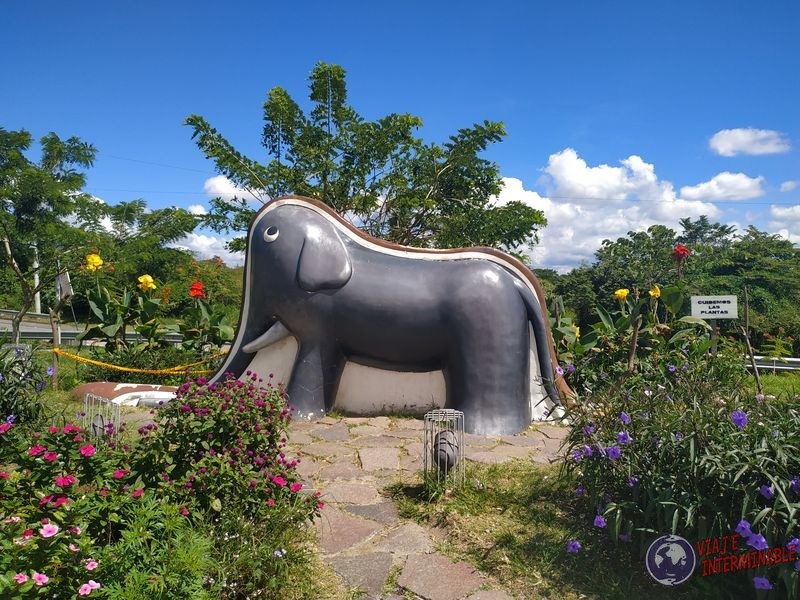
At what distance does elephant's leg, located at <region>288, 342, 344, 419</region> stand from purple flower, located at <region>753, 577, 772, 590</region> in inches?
143

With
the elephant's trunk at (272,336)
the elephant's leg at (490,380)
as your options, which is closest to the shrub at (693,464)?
the elephant's leg at (490,380)

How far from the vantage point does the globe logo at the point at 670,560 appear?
2303mm

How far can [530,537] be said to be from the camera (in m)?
2.81

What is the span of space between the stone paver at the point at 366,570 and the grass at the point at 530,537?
0.34 meters

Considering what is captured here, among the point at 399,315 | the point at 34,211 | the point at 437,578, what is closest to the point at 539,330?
the point at 399,315

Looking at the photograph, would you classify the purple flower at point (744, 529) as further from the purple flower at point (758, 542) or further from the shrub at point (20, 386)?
the shrub at point (20, 386)

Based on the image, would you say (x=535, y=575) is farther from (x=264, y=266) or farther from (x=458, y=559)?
(x=264, y=266)

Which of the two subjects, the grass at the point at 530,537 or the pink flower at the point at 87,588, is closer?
the pink flower at the point at 87,588

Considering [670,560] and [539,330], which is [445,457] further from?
[539,330]

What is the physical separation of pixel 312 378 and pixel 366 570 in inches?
104

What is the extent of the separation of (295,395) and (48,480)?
2894mm

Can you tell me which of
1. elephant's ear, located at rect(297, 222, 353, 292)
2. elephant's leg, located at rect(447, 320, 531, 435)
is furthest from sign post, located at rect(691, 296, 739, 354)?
elephant's ear, located at rect(297, 222, 353, 292)

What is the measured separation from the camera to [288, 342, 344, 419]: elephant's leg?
498 cm

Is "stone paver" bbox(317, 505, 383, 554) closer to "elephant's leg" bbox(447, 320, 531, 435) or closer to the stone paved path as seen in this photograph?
the stone paved path
